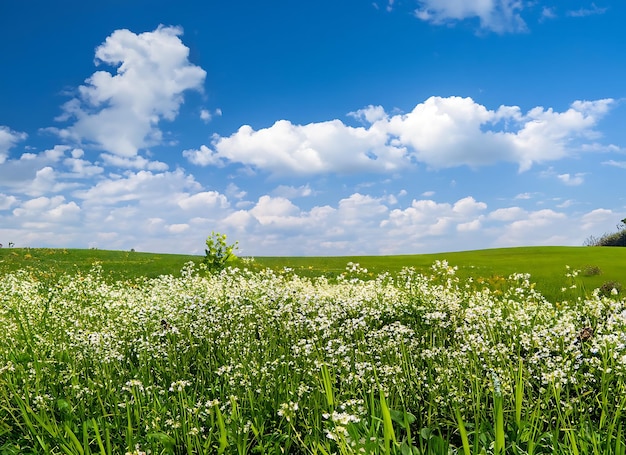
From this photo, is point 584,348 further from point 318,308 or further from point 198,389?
point 198,389

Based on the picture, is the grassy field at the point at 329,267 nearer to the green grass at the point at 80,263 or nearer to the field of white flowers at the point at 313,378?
the green grass at the point at 80,263

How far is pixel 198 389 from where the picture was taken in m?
7.02

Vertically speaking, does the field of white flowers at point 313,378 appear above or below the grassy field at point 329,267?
below

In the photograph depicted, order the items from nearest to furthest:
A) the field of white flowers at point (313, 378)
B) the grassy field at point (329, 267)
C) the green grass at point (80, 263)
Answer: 1. the field of white flowers at point (313, 378)
2. the grassy field at point (329, 267)
3. the green grass at point (80, 263)

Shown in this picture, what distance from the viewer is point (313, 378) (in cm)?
634

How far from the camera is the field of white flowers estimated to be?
5082mm

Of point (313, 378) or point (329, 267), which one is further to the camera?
point (329, 267)

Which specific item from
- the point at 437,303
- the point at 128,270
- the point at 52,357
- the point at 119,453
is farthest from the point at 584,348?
the point at 128,270

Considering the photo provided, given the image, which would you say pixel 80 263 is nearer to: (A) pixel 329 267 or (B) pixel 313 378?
(A) pixel 329 267

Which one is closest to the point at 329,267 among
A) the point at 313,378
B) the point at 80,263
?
the point at 80,263

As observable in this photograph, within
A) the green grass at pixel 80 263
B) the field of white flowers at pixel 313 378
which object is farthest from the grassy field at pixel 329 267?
the field of white flowers at pixel 313 378

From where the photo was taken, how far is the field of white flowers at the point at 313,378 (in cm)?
508

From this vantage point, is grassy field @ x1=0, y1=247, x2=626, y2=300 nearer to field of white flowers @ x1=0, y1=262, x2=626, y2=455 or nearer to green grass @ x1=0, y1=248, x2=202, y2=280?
green grass @ x1=0, y1=248, x2=202, y2=280

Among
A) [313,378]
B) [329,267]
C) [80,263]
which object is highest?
[80,263]
